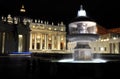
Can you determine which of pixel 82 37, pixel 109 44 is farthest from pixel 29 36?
pixel 82 37

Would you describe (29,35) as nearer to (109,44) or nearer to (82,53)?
(109,44)

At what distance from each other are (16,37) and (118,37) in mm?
41084

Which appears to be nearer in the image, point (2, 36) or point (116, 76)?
point (116, 76)

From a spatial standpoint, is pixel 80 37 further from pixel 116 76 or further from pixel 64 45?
pixel 64 45

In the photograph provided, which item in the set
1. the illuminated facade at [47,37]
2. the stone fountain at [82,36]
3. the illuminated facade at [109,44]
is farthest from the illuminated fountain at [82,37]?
the illuminated facade at [47,37]

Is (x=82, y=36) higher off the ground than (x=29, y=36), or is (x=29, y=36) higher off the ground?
(x=29, y=36)

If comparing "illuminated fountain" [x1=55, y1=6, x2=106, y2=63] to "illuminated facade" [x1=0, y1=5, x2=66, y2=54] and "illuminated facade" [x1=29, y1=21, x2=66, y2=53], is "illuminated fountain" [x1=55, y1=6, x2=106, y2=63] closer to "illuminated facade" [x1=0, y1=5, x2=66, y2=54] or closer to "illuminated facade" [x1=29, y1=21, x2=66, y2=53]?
"illuminated facade" [x1=0, y1=5, x2=66, y2=54]

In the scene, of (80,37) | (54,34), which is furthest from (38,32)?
(80,37)

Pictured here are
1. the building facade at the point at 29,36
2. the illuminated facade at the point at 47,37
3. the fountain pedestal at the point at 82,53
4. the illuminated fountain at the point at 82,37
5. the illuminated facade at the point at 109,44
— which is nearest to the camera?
the illuminated fountain at the point at 82,37

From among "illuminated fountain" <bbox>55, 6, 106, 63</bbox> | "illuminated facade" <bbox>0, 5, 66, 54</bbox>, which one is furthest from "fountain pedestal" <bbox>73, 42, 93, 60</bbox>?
"illuminated facade" <bbox>0, 5, 66, 54</bbox>

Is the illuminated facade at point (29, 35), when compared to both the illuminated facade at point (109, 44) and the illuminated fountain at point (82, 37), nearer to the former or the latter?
the illuminated facade at point (109, 44)

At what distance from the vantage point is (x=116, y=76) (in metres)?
9.48

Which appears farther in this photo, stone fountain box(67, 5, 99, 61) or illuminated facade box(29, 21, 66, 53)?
illuminated facade box(29, 21, 66, 53)

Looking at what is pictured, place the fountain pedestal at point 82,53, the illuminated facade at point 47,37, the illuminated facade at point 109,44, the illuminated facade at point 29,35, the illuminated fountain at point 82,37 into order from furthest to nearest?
1. the illuminated facade at point 47,37
2. the illuminated facade at point 29,35
3. the illuminated facade at point 109,44
4. the fountain pedestal at point 82,53
5. the illuminated fountain at point 82,37
